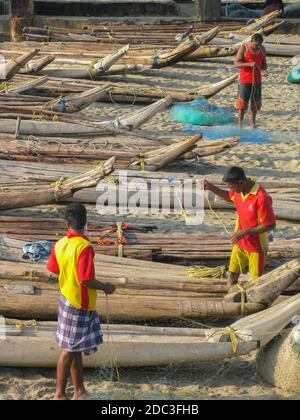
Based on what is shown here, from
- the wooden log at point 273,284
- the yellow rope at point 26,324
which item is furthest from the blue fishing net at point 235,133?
the yellow rope at point 26,324

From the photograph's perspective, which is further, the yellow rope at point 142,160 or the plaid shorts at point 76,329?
the yellow rope at point 142,160

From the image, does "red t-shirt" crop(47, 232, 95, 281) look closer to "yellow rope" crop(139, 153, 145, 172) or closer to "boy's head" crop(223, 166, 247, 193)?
"boy's head" crop(223, 166, 247, 193)

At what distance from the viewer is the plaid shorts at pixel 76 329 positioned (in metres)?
6.49

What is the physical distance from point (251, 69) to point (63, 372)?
876 cm

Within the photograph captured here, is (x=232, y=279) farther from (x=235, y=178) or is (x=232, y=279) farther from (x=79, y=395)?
(x=79, y=395)

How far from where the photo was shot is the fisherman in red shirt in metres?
14.4

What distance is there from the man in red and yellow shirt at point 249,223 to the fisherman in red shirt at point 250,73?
21.4 ft

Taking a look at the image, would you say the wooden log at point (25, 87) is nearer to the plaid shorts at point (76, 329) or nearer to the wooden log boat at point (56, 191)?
the wooden log boat at point (56, 191)

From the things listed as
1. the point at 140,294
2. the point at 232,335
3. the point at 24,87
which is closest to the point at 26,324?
the point at 140,294

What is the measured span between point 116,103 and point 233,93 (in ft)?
8.58

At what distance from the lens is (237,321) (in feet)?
24.5

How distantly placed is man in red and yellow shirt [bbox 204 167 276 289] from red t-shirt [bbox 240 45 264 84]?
6.51m
